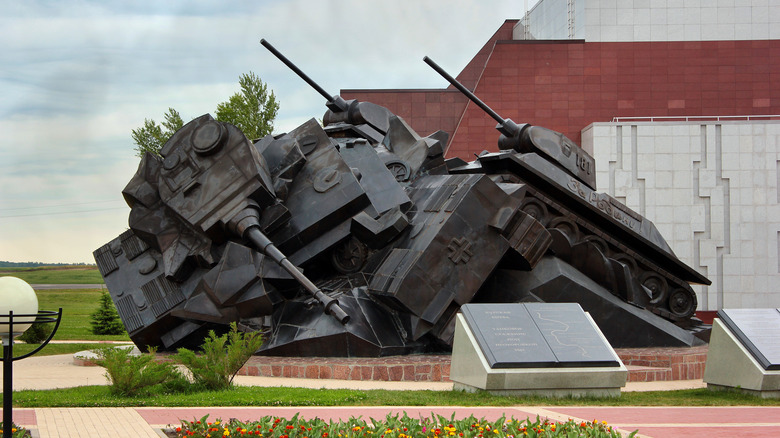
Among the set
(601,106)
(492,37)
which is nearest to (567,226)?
(601,106)

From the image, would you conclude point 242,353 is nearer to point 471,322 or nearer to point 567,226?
point 471,322

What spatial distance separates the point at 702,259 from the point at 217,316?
19820mm

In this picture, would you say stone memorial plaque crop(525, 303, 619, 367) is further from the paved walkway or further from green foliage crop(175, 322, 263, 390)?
green foliage crop(175, 322, 263, 390)

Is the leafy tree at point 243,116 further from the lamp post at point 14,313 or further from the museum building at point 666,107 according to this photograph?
the lamp post at point 14,313

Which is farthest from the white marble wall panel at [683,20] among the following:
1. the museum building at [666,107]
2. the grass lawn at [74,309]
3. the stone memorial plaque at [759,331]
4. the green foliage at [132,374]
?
the green foliage at [132,374]

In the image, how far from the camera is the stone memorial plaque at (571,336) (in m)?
11.7

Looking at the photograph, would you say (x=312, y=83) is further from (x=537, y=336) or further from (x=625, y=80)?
(x=625, y=80)

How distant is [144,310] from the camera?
17.1 metres

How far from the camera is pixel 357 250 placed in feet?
A: 57.2

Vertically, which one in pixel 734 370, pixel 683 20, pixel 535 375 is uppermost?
pixel 683 20

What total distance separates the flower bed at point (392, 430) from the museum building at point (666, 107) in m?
23.8

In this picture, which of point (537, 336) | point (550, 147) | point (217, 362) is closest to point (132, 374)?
point (217, 362)

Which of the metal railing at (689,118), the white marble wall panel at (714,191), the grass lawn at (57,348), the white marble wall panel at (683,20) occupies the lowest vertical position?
the grass lawn at (57,348)

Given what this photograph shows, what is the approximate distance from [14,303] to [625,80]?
29.1 metres
